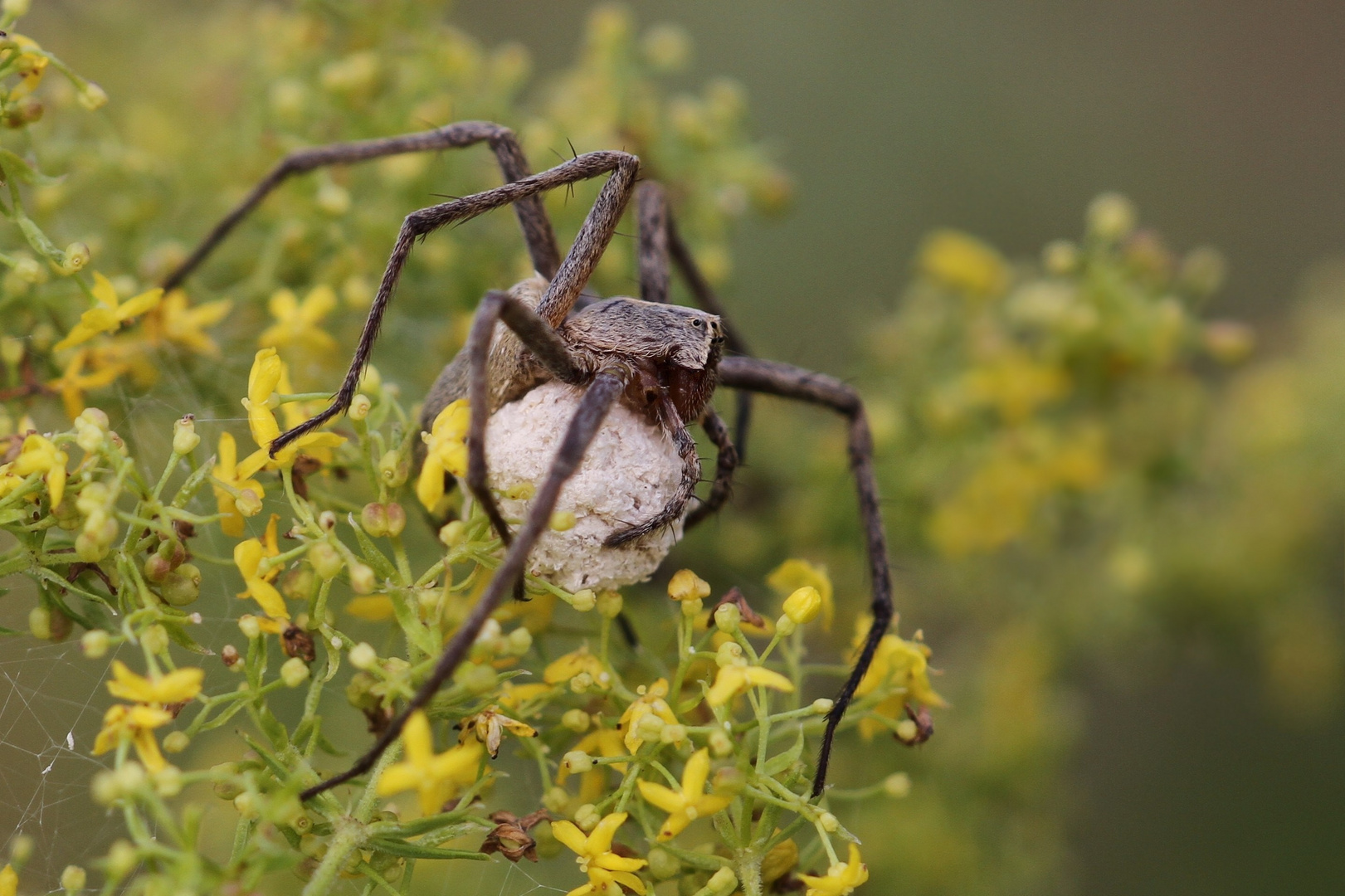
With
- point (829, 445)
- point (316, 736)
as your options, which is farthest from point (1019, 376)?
point (316, 736)

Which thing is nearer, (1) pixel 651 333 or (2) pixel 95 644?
(2) pixel 95 644

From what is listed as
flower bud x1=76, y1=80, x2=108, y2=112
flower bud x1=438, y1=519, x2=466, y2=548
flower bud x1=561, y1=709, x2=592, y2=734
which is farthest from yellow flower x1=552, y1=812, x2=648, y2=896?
flower bud x1=76, y1=80, x2=108, y2=112

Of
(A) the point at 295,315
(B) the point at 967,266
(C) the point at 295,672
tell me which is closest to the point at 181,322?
(A) the point at 295,315

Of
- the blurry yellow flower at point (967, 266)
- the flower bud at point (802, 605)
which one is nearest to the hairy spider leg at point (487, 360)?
the flower bud at point (802, 605)

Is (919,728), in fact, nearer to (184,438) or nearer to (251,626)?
(251,626)

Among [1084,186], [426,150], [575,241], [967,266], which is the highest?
[1084,186]

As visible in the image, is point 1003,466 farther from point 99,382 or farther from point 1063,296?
point 99,382

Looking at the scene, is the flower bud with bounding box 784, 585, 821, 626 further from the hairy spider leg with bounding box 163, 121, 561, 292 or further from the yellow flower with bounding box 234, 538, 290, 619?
the hairy spider leg with bounding box 163, 121, 561, 292

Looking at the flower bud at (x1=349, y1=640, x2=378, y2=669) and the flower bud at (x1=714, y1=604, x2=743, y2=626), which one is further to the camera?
the flower bud at (x1=714, y1=604, x2=743, y2=626)
